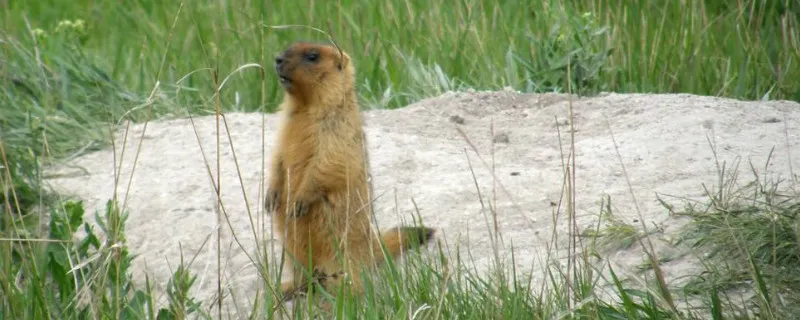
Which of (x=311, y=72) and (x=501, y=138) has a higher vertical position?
(x=311, y=72)

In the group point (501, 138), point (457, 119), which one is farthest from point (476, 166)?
point (457, 119)

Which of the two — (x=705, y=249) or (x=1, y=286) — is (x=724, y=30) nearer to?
(x=705, y=249)

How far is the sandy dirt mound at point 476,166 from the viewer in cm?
473

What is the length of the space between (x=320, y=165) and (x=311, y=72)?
0.40 metres

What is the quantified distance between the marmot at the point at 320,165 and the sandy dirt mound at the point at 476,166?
0.66 feet

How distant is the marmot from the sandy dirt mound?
7.9 inches

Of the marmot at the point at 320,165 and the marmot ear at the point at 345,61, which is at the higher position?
the marmot ear at the point at 345,61

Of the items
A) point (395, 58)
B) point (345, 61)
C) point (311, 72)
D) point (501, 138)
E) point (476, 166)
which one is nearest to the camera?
point (311, 72)

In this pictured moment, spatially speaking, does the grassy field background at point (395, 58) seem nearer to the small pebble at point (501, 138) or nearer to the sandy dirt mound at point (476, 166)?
the sandy dirt mound at point (476, 166)

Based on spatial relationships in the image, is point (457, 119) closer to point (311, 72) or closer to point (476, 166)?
point (476, 166)

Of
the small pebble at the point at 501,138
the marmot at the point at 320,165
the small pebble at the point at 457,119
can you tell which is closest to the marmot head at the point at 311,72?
the marmot at the point at 320,165

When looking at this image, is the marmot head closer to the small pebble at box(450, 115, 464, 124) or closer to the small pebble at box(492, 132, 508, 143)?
the small pebble at box(492, 132, 508, 143)

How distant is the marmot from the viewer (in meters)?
4.67

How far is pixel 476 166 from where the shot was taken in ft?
17.8
